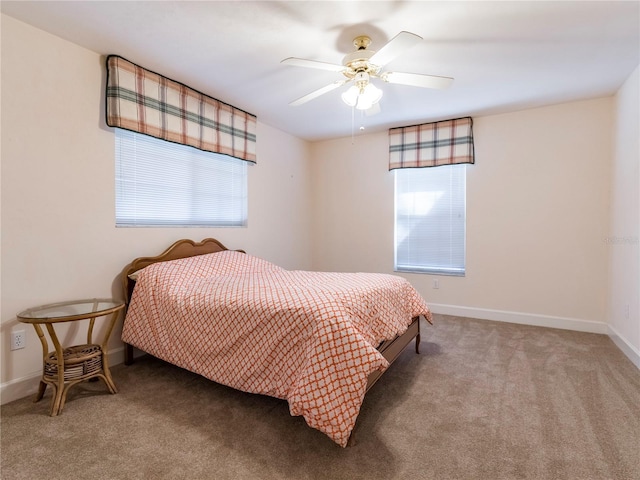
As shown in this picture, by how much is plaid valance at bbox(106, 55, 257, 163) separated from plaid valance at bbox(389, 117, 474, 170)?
1.79 m

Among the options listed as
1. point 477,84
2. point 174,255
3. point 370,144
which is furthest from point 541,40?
point 174,255

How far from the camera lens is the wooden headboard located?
98.3 inches

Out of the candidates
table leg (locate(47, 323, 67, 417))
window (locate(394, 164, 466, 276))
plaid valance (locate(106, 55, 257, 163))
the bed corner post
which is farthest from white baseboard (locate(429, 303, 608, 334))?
table leg (locate(47, 323, 67, 417))

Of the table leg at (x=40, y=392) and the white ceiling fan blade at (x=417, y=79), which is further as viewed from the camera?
the white ceiling fan blade at (x=417, y=79)

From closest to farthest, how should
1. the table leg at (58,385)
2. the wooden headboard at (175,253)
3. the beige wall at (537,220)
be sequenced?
the table leg at (58,385), the wooden headboard at (175,253), the beige wall at (537,220)

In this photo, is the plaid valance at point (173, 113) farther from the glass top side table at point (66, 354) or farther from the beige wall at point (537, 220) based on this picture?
the beige wall at point (537, 220)

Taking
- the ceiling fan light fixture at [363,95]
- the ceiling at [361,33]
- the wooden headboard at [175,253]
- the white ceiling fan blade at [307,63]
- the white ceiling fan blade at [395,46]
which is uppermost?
the ceiling at [361,33]

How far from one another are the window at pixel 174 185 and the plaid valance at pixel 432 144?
1.92 meters

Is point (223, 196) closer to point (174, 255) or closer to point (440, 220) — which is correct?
point (174, 255)

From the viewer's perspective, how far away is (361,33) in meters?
2.06

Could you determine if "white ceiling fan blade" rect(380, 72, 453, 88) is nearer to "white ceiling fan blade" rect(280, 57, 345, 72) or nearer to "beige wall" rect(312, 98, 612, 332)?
"white ceiling fan blade" rect(280, 57, 345, 72)

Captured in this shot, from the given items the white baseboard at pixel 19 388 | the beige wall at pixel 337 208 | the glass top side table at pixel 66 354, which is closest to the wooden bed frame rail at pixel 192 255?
the beige wall at pixel 337 208

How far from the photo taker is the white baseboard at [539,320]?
292cm

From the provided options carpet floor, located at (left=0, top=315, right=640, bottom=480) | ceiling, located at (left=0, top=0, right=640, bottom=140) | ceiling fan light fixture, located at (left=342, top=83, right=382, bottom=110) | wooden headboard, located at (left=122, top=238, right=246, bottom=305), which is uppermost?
ceiling, located at (left=0, top=0, right=640, bottom=140)
